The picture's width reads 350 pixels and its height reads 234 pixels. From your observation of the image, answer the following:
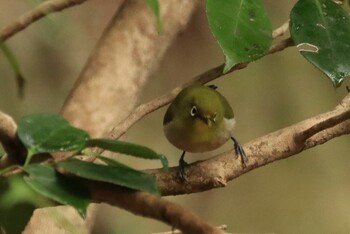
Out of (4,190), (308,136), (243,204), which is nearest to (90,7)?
(243,204)

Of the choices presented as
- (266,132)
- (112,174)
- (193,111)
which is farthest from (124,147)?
(266,132)

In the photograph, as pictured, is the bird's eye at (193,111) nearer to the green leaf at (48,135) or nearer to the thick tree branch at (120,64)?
the thick tree branch at (120,64)

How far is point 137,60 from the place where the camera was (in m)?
1.17

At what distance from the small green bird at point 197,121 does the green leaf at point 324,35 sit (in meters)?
0.32

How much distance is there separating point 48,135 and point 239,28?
217mm

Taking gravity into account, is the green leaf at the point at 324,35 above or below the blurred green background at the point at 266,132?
above

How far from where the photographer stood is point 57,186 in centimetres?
43

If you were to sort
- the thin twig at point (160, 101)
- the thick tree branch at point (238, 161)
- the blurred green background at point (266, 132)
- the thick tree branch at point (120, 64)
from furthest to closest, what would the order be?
the blurred green background at point (266, 132) < the thick tree branch at point (120, 64) < the thin twig at point (160, 101) < the thick tree branch at point (238, 161)

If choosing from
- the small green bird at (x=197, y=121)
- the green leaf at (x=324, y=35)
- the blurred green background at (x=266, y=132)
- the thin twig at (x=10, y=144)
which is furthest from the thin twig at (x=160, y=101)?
the blurred green background at (x=266, y=132)

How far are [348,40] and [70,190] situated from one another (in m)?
0.34

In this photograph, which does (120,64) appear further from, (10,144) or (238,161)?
(10,144)

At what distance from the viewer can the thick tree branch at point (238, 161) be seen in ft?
2.35

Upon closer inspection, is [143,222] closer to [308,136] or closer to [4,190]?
[308,136]

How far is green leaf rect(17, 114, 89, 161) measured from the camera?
467 mm
